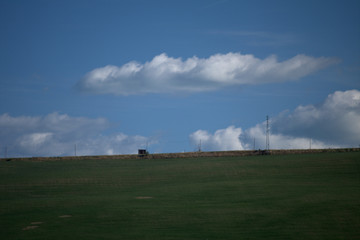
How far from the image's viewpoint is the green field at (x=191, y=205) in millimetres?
22016

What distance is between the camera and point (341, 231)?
69.6ft

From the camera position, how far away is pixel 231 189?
36656 mm

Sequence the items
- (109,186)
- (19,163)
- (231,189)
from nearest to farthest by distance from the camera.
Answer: (231,189) → (109,186) → (19,163)

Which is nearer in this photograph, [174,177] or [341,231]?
[341,231]

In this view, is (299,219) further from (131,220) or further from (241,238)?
(131,220)

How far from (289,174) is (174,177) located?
13049mm

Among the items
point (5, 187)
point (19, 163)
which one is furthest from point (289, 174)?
point (19, 163)

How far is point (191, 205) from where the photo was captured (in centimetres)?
2894

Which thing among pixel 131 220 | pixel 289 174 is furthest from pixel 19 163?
pixel 131 220

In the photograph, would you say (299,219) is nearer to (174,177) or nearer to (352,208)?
(352,208)

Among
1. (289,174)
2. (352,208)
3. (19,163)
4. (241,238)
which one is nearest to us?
(241,238)

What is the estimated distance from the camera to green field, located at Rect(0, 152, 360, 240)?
22.0 metres

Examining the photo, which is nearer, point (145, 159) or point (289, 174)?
point (289, 174)

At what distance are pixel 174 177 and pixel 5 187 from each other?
60.8 ft
